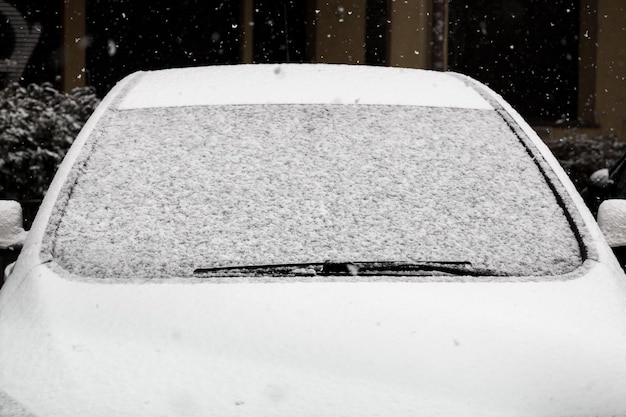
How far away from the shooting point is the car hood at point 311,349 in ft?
7.66

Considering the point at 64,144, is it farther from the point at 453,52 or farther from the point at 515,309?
the point at 453,52

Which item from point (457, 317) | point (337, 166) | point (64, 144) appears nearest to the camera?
point (457, 317)

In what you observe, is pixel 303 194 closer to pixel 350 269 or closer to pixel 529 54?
pixel 350 269

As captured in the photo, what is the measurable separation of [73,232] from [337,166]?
730 mm

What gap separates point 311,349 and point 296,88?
1.40m

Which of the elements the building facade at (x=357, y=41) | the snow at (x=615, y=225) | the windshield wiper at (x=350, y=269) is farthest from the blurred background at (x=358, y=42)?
the windshield wiper at (x=350, y=269)

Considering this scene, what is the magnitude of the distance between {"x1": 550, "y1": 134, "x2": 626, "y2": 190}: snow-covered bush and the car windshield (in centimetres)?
1023

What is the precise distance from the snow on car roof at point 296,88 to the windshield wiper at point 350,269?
0.85 meters

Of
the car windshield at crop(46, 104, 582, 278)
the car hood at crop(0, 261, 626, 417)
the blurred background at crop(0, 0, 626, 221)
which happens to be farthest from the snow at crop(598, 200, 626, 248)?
the blurred background at crop(0, 0, 626, 221)

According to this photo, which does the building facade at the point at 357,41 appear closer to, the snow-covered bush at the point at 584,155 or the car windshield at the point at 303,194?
the snow-covered bush at the point at 584,155

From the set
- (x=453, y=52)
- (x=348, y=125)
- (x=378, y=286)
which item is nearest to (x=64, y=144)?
(x=348, y=125)

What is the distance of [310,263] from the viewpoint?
2.87 m

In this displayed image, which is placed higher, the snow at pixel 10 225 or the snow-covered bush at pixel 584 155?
the snow at pixel 10 225

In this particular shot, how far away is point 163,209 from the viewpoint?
10.2 feet
